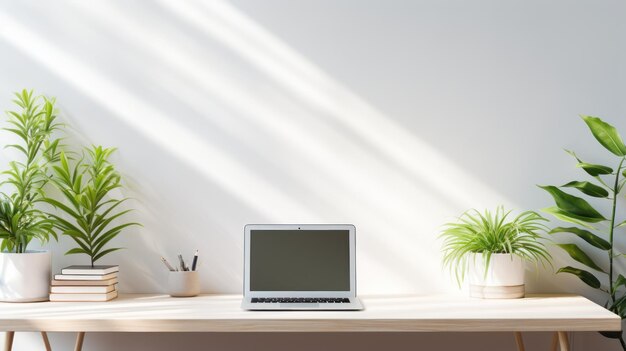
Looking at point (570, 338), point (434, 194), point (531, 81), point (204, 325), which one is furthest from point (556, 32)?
point (204, 325)

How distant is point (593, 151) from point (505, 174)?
1.19 ft

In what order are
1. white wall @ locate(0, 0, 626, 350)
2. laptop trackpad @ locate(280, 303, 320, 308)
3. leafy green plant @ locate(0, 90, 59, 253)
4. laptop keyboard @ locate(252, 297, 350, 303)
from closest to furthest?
laptop trackpad @ locate(280, 303, 320, 308) < laptop keyboard @ locate(252, 297, 350, 303) < leafy green plant @ locate(0, 90, 59, 253) < white wall @ locate(0, 0, 626, 350)

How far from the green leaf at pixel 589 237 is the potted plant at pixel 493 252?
9cm

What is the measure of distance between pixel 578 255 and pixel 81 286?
1869 mm

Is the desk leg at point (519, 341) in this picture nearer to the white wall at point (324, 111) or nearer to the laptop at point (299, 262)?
the white wall at point (324, 111)

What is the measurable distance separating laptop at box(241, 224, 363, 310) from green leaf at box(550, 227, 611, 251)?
803 mm

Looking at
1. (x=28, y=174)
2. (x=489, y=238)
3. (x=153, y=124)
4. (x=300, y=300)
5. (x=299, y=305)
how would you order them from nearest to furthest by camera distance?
(x=299, y=305), (x=300, y=300), (x=489, y=238), (x=28, y=174), (x=153, y=124)

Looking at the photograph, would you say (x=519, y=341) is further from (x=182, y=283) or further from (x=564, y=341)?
(x=182, y=283)

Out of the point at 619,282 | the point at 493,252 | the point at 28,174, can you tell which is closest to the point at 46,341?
the point at 28,174

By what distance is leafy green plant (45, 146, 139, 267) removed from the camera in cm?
258

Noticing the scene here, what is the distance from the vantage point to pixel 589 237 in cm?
255

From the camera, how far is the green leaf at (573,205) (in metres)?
2.54

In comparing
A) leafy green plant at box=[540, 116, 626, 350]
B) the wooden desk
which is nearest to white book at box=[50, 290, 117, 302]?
the wooden desk

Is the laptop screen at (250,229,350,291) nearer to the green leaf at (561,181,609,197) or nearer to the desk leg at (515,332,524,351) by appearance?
the desk leg at (515,332,524,351)
